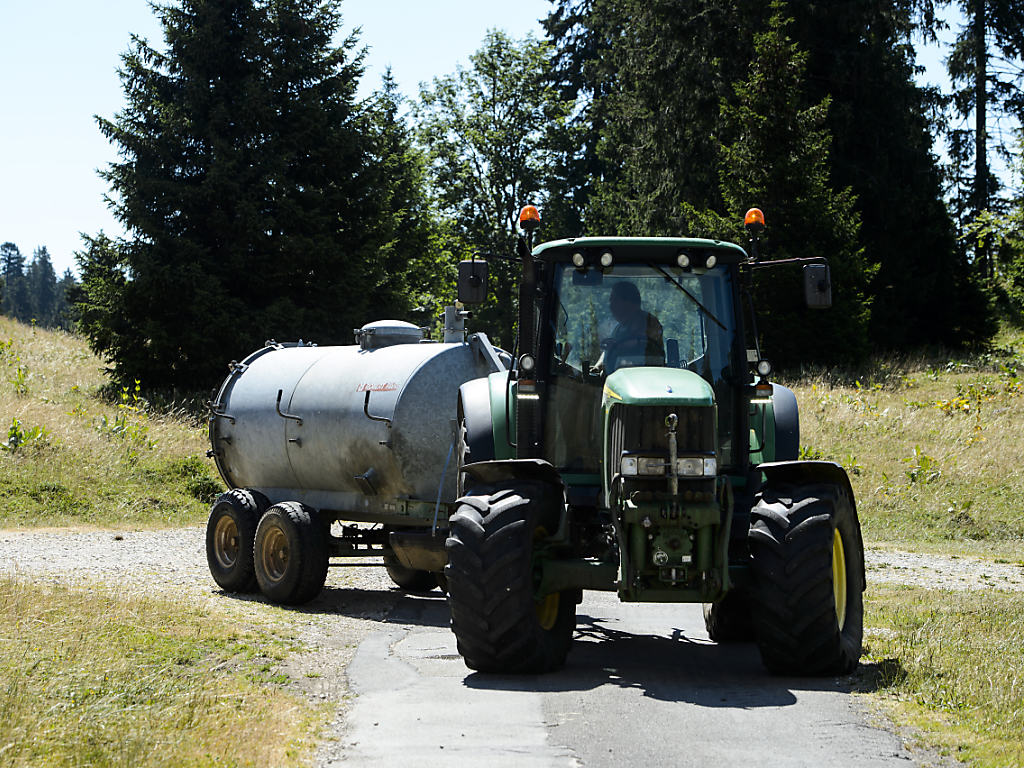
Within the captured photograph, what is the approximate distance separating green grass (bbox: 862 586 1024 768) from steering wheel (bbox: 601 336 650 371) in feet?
9.15

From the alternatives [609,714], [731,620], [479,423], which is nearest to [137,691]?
[609,714]

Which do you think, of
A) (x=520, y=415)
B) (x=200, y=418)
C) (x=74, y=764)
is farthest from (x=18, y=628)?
(x=200, y=418)

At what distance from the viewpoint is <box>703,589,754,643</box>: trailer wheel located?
9148mm

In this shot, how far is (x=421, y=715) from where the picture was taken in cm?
645

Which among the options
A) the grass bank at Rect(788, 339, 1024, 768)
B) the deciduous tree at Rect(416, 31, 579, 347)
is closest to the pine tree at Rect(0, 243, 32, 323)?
the deciduous tree at Rect(416, 31, 579, 347)

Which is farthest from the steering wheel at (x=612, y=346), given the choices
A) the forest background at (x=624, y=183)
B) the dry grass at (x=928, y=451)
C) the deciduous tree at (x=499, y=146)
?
the deciduous tree at (x=499, y=146)

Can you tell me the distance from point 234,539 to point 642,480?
702 cm

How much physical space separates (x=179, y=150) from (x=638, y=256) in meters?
23.2

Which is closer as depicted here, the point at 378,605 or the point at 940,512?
the point at 378,605

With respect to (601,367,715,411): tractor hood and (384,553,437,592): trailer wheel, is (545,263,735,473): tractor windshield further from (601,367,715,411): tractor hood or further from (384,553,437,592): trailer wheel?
(384,553,437,592): trailer wheel

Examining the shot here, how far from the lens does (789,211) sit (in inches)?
1071

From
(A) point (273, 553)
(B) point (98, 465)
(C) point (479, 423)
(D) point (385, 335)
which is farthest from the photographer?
(B) point (98, 465)

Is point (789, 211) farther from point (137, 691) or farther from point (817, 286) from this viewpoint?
point (137, 691)

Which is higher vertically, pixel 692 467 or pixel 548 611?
pixel 692 467
